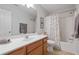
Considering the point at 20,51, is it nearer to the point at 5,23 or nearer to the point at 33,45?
the point at 33,45

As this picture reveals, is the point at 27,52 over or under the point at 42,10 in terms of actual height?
under

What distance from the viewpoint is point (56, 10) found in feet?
4.29

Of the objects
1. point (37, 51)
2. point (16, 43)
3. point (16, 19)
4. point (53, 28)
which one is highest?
point (16, 19)

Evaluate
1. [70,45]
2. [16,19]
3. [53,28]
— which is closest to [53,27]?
[53,28]

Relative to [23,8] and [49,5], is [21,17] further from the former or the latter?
[49,5]

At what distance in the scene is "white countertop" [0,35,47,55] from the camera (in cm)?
96

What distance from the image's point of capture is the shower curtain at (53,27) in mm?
1293

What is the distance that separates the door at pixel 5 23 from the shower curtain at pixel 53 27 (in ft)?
1.76

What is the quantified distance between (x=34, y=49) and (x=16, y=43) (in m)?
0.28

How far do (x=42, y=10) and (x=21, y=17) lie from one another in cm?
33

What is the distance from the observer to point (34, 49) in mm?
1270

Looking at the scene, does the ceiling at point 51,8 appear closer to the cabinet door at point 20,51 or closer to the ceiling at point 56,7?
the ceiling at point 56,7

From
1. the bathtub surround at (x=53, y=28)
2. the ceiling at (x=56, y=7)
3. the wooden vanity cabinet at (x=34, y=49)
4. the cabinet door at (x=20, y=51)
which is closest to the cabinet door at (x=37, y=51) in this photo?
the wooden vanity cabinet at (x=34, y=49)
